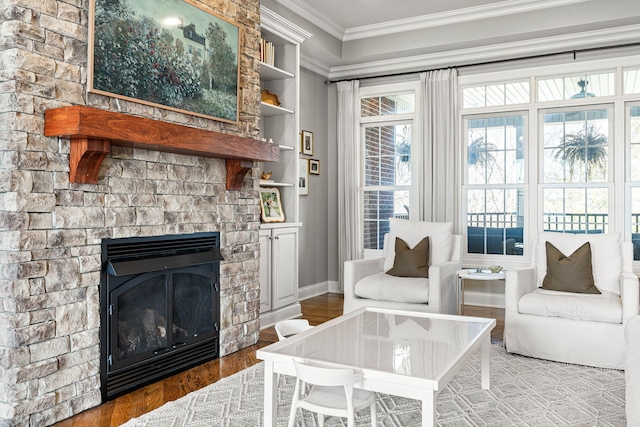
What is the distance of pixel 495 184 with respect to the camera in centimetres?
561

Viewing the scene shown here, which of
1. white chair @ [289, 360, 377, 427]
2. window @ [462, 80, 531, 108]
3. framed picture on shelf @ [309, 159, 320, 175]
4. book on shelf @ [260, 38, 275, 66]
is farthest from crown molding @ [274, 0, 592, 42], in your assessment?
white chair @ [289, 360, 377, 427]

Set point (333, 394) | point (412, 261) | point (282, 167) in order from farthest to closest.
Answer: point (282, 167), point (412, 261), point (333, 394)

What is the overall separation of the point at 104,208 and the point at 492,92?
4.30 metres

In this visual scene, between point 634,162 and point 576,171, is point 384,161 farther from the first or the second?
point 634,162

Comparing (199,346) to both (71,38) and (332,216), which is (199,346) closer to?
(71,38)

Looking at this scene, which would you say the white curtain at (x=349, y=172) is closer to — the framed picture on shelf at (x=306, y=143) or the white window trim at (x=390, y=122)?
the white window trim at (x=390, y=122)

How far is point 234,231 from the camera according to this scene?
12.9ft

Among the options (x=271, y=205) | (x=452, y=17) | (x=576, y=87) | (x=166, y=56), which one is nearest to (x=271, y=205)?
(x=271, y=205)

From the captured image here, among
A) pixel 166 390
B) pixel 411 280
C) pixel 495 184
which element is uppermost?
pixel 495 184

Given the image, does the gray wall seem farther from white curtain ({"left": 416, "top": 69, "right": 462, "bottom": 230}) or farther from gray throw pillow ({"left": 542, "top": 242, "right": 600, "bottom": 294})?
gray throw pillow ({"left": 542, "top": 242, "right": 600, "bottom": 294})

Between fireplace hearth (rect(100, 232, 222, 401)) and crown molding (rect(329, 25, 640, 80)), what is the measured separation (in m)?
3.33

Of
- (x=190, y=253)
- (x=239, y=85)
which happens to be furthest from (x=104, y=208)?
(x=239, y=85)

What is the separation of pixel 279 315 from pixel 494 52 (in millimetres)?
3523

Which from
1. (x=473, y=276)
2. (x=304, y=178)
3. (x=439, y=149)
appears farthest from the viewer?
(x=304, y=178)
